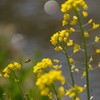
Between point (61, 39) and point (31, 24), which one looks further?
point (31, 24)

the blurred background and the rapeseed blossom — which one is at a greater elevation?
the blurred background

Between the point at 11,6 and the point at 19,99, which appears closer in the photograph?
the point at 19,99

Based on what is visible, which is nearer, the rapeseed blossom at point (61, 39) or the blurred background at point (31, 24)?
the rapeseed blossom at point (61, 39)

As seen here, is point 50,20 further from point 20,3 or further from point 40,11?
point 20,3

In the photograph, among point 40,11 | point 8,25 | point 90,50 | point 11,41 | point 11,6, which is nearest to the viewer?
point 90,50

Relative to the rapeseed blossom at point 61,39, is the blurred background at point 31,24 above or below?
above

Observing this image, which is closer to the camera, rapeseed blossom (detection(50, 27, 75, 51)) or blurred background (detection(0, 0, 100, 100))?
rapeseed blossom (detection(50, 27, 75, 51))

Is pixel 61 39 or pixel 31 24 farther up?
pixel 31 24

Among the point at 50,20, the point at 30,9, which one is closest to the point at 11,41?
the point at 50,20
